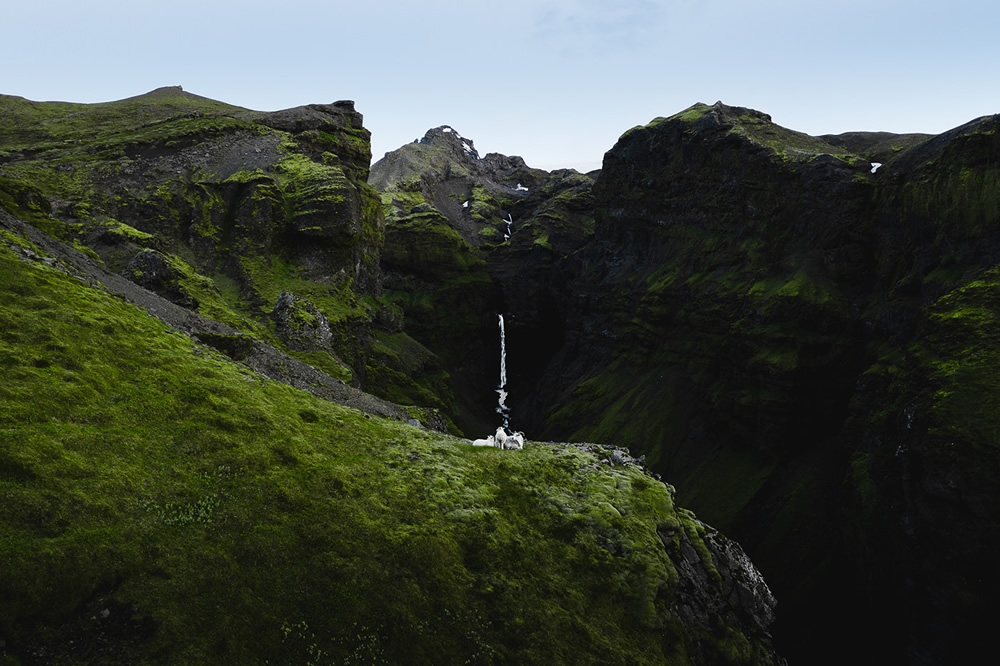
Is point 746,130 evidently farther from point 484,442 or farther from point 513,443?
point 484,442

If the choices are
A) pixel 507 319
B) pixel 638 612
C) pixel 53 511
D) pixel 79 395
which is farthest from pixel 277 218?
pixel 507 319

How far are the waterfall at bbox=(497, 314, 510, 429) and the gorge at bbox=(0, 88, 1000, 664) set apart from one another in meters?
1.98

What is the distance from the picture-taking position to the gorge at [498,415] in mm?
14312

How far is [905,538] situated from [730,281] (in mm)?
52532

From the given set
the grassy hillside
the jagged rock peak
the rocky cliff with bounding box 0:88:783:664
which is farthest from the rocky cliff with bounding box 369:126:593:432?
the grassy hillside

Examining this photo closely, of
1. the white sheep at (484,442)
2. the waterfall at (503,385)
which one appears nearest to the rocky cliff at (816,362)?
the waterfall at (503,385)

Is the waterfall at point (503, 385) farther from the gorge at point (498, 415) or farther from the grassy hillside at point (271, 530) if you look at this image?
the grassy hillside at point (271, 530)

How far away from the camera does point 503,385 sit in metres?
152

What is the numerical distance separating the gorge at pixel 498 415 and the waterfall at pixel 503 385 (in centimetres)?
198

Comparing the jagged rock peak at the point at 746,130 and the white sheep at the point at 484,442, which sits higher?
the jagged rock peak at the point at 746,130

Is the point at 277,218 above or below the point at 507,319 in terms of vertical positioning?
above

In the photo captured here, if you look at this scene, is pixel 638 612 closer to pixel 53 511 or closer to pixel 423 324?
pixel 53 511

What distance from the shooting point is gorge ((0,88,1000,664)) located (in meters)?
14.3

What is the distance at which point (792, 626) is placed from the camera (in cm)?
5328
